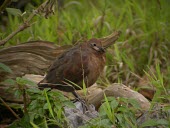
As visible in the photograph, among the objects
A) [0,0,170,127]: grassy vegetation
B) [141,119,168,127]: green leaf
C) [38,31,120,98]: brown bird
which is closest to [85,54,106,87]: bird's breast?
[38,31,120,98]: brown bird

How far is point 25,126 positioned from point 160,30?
112 inches

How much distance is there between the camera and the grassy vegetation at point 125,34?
19.6 feet

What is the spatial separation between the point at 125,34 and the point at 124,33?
0.7 inches

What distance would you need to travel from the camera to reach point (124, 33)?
21.4ft

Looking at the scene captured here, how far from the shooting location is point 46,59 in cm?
527

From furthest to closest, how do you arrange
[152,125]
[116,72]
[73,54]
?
[116,72] → [73,54] → [152,125]

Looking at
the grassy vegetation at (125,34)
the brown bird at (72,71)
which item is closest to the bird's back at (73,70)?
the brown bird at (72,71)

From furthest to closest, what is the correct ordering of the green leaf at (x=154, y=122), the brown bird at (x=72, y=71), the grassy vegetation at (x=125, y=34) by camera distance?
1. the grassy vegetation at (x=125, y=34)
2. the brown bird at (x=72, y=71)
3. the green leaf at (x=154, y=122)

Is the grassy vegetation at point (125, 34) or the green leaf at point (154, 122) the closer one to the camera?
the green leaf at point (154, 122)

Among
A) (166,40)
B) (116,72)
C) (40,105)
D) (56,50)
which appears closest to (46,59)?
(56,50)

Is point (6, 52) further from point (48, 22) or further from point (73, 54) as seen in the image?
point (48, 22)

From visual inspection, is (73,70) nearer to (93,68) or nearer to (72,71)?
(72,71)

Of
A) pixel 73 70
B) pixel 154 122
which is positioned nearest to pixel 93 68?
pixel 73 70

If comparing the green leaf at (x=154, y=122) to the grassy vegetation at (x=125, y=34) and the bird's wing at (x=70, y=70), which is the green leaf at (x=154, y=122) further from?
the grassy vegetation at (x=125, y=34)
